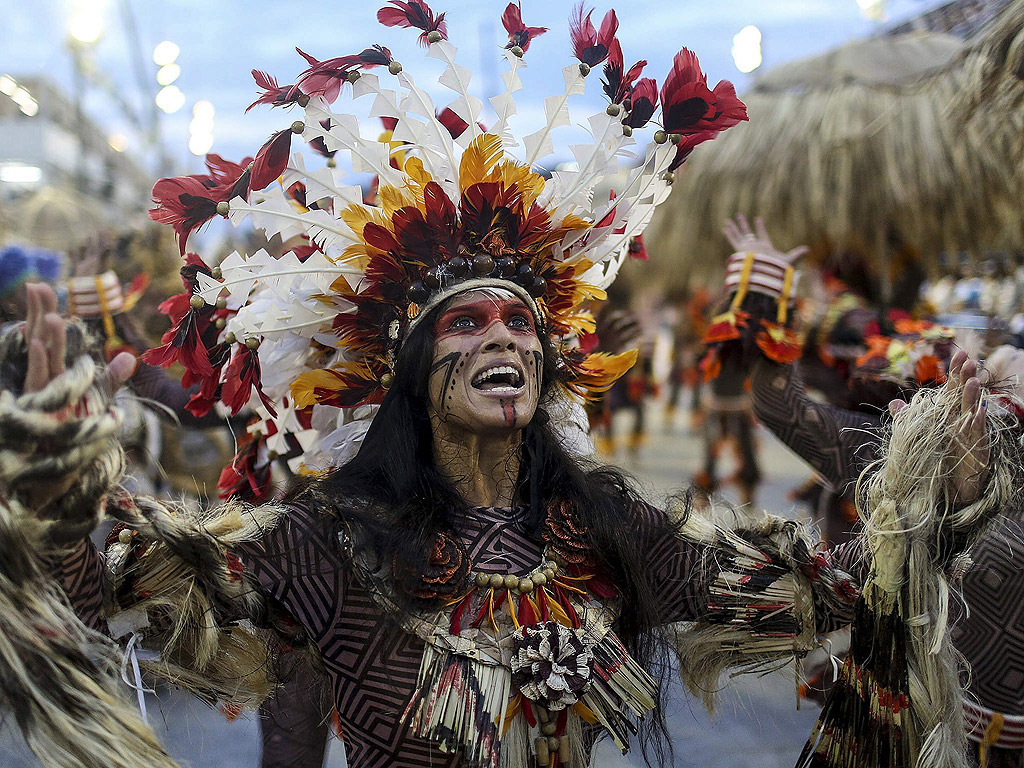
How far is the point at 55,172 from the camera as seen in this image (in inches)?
565

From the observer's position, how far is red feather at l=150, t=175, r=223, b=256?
6.61 ft

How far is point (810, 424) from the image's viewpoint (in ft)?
9.39

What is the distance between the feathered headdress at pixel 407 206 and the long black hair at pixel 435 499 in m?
0.12

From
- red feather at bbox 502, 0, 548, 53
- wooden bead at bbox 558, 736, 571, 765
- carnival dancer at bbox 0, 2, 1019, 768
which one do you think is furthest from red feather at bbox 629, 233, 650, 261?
wooden bead at bbox 558, 736, 571, 765

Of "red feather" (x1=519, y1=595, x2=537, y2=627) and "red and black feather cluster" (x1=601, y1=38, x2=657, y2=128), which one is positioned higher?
"red and black feather cluster" (x1=601, y1=38, x2=657, y2=128)

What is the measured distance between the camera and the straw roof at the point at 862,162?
226 inches

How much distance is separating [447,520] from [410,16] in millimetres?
1099

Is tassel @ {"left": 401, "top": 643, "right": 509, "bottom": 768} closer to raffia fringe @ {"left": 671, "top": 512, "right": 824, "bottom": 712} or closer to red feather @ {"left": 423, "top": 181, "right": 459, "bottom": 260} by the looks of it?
raffia fringe @ {"left": 671, "top": 512, "right": 824, "bottom": 712}

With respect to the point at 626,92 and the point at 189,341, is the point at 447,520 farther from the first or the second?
the point at 626,92

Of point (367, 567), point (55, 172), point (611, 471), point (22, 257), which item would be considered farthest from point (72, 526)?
point (55, 172)

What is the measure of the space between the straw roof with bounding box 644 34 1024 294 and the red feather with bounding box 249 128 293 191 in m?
4.67

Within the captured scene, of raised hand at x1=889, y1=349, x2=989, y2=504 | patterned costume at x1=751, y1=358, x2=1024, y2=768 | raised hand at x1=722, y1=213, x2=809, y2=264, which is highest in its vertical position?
raised hand at x1=722, y1=213, x2=809, y2=264

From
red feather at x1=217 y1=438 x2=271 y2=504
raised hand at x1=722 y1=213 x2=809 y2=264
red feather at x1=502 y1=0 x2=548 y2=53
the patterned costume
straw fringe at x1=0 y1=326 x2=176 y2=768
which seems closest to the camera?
straw fringe at x1=0 y1=326 x2=176 y2=768

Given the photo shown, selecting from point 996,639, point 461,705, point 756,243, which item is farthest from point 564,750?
point 756,243
